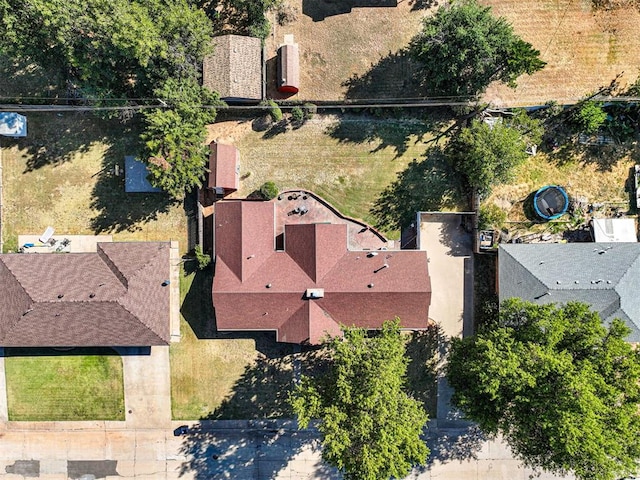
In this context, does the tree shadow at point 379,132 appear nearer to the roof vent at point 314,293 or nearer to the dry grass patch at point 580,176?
the dry grass patch at point 580,176

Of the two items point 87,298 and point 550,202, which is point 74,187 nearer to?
point 87,298

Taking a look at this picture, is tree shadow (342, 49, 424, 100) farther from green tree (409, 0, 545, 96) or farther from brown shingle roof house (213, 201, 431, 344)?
brown shingle roof house (213, 201, 431, 344)

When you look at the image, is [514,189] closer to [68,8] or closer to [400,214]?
[400,214]

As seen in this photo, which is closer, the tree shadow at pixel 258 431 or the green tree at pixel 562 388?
the green tree at pixel 562 388

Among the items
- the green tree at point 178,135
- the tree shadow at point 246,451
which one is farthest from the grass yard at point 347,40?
the tree shadow at point 246,451

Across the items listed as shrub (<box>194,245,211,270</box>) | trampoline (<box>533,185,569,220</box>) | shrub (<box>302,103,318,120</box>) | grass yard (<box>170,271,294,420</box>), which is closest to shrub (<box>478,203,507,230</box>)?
trampoline (<box>533,185,569,220</box>)

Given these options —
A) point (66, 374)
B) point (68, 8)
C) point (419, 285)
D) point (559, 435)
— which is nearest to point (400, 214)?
point (419, 285)
